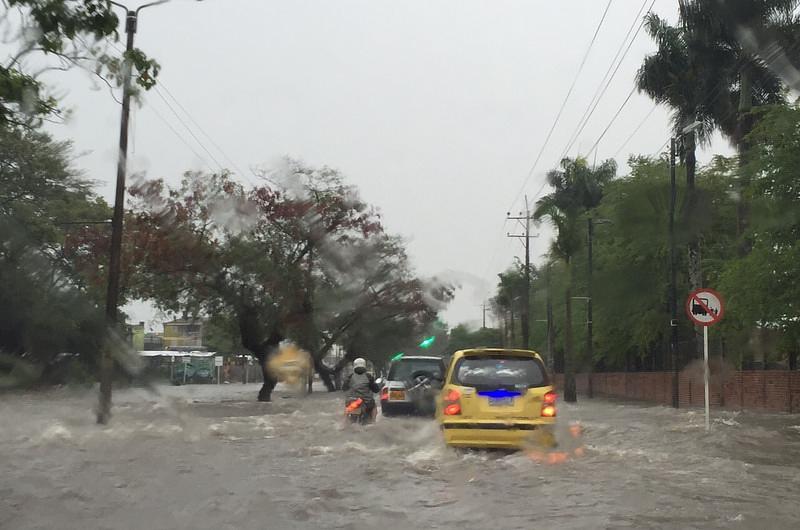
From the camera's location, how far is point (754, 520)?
8.22 meters

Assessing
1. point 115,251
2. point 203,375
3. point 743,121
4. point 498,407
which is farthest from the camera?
point 203,375

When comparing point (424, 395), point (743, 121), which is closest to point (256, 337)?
point (424, 395)

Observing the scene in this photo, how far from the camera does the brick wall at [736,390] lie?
27797 mm

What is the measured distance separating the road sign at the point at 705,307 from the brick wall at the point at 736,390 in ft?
38.8

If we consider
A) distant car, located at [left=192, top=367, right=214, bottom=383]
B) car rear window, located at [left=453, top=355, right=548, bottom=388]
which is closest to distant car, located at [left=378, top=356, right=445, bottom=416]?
car rear window, located at [left=453, top=355, right=548, bottom=388]

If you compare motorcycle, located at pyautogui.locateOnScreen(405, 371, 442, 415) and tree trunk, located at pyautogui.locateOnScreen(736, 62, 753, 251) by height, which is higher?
tree trunk, located at pyautogui.locateOnScreen(736, 62, 753, 251)

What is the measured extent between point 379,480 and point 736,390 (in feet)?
78.7

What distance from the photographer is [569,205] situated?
51.2 metres

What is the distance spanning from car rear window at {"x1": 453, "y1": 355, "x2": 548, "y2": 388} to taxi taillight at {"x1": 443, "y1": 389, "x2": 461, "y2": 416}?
0.52 ft

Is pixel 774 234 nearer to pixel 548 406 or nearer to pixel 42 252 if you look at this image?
pixel 548 406

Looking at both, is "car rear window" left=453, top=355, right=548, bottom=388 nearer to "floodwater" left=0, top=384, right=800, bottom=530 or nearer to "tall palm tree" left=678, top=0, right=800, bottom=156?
"floodwater" left=0, top=384, right=800, bottom=530

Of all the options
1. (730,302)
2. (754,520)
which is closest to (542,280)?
(730,302)

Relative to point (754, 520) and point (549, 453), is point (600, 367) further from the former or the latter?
point (754, 520)

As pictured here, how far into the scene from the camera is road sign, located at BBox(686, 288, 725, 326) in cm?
1698
